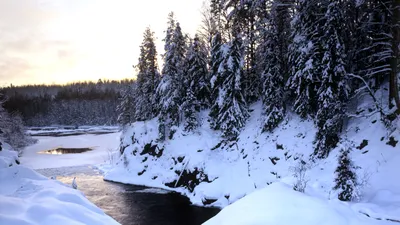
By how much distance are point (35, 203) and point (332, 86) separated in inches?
687

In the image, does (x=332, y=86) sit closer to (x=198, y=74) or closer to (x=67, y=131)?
(x=198, y=74)

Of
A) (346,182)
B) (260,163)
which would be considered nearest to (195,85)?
(260,163)

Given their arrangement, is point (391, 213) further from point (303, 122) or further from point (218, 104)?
point (218, 104)

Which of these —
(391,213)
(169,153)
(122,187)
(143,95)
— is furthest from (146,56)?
(391,213)

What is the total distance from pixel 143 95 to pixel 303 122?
24764 millimetres

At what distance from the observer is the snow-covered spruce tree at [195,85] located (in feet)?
97.6

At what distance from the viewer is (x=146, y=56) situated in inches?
1544

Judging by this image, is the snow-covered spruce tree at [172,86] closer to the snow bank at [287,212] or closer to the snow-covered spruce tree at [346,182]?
the snow-covered spruce tree at [346,182]

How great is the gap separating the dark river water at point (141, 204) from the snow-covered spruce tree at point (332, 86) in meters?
9.47

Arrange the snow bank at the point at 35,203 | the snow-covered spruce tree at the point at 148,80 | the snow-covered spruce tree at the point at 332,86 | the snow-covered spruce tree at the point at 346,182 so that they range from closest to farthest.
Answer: the snow bank at the point at 35,203
the snow-covered spruce tree at the point at 346,182
the snow-covered spruce tree at the point at 332,86
the snow-covered spruce tree at the point at 148,80

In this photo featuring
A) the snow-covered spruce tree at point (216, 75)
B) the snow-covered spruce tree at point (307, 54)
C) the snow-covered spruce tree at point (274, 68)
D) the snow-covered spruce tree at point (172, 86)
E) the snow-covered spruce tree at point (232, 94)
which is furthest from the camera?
the snow-covered spruce tree at point (172, 86)

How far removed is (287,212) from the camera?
7.06 m

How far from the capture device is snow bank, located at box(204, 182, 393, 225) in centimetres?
678

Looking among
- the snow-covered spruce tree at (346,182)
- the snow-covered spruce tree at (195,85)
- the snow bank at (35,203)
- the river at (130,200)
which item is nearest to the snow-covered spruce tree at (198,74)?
the snow-covered spruce tree at (195,85)
